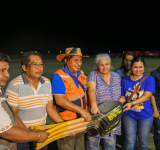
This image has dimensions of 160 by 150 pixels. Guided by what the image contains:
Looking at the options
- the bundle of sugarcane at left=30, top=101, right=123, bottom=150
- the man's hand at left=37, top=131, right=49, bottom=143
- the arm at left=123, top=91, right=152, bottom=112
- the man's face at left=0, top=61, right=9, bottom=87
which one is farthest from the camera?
the arm at left=123, top=91, right=152, bottom=112

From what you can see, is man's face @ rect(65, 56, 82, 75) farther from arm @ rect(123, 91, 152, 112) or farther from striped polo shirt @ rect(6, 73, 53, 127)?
arm @ rect(123, 91, 152, 112)

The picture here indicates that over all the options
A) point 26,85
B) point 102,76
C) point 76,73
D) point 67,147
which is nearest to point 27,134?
point 26,85

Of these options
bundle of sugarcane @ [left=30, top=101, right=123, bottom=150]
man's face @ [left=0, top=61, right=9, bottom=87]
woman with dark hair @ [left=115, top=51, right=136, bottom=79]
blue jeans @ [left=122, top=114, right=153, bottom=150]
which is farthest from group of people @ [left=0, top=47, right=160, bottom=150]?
woman with dark hair @ [left=115, top=51, right=136, bottom=79]

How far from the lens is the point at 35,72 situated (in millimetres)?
1965

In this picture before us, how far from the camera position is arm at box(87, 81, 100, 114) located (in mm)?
2194

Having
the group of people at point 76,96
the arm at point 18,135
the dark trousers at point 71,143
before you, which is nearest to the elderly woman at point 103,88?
the group of people at point 76,96

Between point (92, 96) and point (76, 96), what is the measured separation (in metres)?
0.25

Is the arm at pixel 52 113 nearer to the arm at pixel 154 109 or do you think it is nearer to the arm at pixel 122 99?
the arm at pixel 122 99

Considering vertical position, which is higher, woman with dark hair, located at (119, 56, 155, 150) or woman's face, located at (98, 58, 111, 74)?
woman's face, located at (98, 58, 111, 74)

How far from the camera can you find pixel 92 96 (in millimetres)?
2311

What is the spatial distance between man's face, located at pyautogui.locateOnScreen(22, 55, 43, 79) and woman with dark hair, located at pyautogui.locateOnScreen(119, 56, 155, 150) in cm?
138

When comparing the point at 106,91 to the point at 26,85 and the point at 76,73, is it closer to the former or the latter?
the point at 76,73

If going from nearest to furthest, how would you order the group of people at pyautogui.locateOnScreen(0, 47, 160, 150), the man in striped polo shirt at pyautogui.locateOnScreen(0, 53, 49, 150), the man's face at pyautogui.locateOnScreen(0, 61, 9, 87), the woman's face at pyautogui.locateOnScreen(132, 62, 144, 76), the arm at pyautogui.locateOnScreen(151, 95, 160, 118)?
the man in striped polo shirt at pyautogui.locateOnScreen(0, 53, 49, 150) < the man's face at pyautogui.locateOnScreen(0, 61, 9, 87) < the group of people at pyautogui.locateOnScreen(0, 47, 160, 150) < the woman's face at pyautogui.locateOnScreen(132, 62, 144, 76) < the arm at pyautogui.locateOnScreen(151, 95, 160, 118)

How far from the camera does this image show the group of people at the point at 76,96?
6.27 ft
